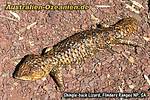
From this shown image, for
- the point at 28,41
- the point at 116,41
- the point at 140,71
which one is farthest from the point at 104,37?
the point at 28,41

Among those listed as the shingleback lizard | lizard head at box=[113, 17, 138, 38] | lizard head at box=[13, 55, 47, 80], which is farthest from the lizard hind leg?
lizard head at box=[113, 17, 138, 38]

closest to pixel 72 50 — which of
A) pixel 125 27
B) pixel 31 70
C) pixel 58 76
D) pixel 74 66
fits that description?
pixel 74 66

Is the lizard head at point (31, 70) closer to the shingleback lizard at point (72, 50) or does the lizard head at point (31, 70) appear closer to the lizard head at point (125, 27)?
the shingleback lizard at point (72, 50)

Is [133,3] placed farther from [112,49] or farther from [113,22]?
[112,49]

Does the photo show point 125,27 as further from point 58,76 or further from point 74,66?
point 58,76

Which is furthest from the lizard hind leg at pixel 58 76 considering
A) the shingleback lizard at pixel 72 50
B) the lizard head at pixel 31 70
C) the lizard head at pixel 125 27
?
the lizard head at pixel 125 27
